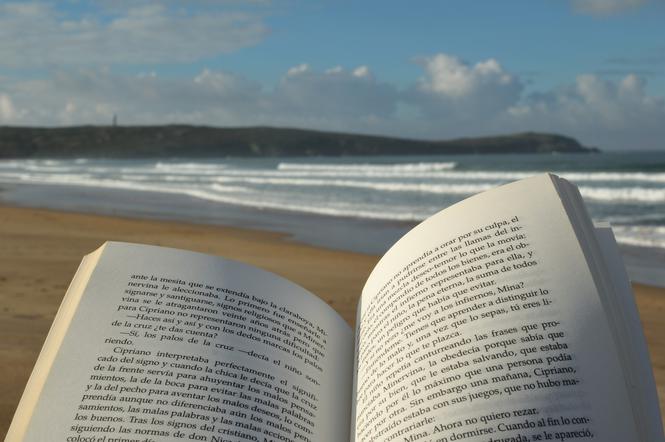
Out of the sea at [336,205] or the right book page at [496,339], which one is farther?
the sea at [336,205]

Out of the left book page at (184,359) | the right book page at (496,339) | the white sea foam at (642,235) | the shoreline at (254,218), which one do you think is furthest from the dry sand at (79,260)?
the white sea foam at (642,235)

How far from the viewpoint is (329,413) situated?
1.31m

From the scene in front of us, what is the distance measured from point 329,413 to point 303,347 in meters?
0.13

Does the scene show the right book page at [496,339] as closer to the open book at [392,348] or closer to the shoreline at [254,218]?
the open book at [392,348]

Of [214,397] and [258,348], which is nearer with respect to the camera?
[214,397]

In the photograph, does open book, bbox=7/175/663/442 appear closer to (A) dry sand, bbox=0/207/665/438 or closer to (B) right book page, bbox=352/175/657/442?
(B) right book page, bbox=352/175/657/442

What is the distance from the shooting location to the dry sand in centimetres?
320

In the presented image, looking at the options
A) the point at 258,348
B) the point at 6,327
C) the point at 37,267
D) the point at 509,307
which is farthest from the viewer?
the point at 37,267

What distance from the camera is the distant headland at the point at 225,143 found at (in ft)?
275

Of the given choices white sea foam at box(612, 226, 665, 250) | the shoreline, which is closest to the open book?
the shoreline

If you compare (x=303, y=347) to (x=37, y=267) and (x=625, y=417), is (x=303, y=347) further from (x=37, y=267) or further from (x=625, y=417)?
(x=37, y=267)

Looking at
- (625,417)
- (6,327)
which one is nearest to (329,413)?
(625,417)

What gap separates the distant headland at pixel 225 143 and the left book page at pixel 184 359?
267 feet

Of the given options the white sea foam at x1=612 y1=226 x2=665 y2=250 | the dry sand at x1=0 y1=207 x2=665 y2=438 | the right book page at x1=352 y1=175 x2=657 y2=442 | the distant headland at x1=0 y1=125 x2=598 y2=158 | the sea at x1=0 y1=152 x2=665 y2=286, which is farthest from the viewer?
the distant headland at x1=0 y1=125 x2=598 y2=158
